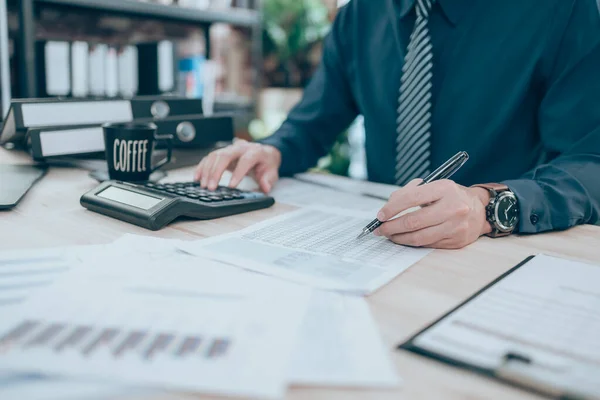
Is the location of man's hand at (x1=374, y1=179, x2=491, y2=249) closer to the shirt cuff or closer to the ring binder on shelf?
the shirt cuff

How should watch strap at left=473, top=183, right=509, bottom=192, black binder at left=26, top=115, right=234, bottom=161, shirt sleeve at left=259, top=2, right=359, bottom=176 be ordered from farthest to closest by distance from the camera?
1. shirt sleeve at left=259, top=2, right=359, bottom=176
2. black binder at left=26, top=115, right=234, bottom=161
3. watch strap at left=473, top=183, right=509, bottom=192

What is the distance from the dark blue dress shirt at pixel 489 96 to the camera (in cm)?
87

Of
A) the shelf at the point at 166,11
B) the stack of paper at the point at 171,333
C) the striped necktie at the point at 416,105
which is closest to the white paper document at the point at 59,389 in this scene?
the stack of paper at the point at 171,333

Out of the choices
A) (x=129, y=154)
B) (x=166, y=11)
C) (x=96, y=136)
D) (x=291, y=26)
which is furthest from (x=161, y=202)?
(x=291, y=26)

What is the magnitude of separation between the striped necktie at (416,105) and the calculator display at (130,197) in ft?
1.92

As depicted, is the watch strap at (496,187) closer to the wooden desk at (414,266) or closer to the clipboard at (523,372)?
the wooden desk at (414,266)

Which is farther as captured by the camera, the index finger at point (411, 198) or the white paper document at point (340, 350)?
the index finger at point (411, 198)

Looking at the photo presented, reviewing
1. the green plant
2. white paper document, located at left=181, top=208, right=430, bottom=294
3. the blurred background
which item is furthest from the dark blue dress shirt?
the green plant

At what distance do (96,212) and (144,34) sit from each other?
2112mm

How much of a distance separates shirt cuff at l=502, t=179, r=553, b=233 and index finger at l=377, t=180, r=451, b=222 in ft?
0.48

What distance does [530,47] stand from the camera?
3.41 ft

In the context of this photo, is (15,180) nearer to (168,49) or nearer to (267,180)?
(267,180)

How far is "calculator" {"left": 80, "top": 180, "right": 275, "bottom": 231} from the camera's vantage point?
728 mm

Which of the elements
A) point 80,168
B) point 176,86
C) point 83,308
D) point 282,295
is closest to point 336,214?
point 282,295
